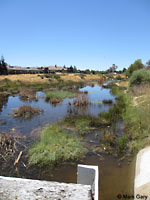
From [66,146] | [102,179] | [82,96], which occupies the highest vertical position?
[82,96]

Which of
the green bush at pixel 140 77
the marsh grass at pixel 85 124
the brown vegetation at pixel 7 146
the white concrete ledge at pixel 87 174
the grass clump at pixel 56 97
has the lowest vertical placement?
the brown vegetation at pixel 7 146

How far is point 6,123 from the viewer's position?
11250 millimetres

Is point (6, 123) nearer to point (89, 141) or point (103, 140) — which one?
point (89, 141)

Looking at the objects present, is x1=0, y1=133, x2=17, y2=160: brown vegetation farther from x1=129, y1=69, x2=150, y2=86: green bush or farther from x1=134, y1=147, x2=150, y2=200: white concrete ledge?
x1=129, y1=69, x2=150, y2=86: green bush

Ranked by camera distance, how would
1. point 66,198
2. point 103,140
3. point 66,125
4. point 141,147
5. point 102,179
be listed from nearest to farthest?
point 66,198 < point 102,179 < point 141,147 < point 103,140 < point 66,125

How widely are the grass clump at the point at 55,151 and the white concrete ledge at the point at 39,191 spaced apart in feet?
15.7

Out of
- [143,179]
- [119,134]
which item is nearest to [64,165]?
[143,179]

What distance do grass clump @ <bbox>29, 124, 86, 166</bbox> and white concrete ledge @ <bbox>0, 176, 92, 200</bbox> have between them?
4.78 metres

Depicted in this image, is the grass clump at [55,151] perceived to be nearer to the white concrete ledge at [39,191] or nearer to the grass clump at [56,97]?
the white concrete ledge at [39,191]

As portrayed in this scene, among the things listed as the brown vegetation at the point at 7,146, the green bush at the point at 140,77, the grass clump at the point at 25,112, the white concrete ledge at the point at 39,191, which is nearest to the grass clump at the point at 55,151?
the brown vegetation at the point at 7,146

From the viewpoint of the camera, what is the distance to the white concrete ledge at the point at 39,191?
1.27 meters

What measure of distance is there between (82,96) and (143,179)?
13.4 meters

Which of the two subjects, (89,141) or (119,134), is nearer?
(89,141)

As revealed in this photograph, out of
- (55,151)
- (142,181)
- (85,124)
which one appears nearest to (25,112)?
(85,124)
